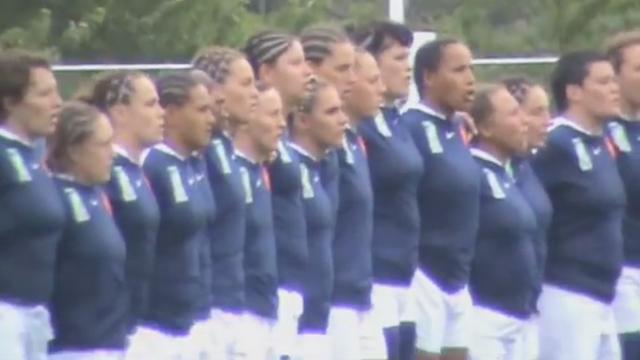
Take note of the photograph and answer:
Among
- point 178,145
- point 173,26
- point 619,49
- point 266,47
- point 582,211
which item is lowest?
point 582,211

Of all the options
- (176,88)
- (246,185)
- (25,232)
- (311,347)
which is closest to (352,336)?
(311,347)

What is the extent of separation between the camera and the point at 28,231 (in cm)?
1019

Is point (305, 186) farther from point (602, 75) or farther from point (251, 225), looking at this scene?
point (602, 75)

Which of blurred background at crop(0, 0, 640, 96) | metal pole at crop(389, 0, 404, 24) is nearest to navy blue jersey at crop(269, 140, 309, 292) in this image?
blurred background at crop(0, 0, 640, 96)

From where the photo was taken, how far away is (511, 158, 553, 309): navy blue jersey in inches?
502

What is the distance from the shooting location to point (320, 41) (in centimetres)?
1208

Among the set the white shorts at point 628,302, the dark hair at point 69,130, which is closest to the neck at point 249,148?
the dark hair at point 69,130

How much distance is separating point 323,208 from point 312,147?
32cm

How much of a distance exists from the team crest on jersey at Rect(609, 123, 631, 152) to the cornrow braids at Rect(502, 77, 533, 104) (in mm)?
533

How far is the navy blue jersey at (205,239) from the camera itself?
11.0m

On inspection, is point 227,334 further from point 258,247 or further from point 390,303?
point 390,303

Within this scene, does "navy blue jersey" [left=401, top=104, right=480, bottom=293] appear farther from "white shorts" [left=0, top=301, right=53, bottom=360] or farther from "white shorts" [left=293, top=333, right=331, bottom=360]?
"white shorts" [left=0, top=301, right=53, bottom=360]

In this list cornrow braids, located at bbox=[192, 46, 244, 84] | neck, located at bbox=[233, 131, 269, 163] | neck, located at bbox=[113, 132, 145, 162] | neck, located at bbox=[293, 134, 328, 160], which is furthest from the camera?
neck, located at bbox=[293, 134, 328, 160]

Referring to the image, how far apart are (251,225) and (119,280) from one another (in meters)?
1.03
